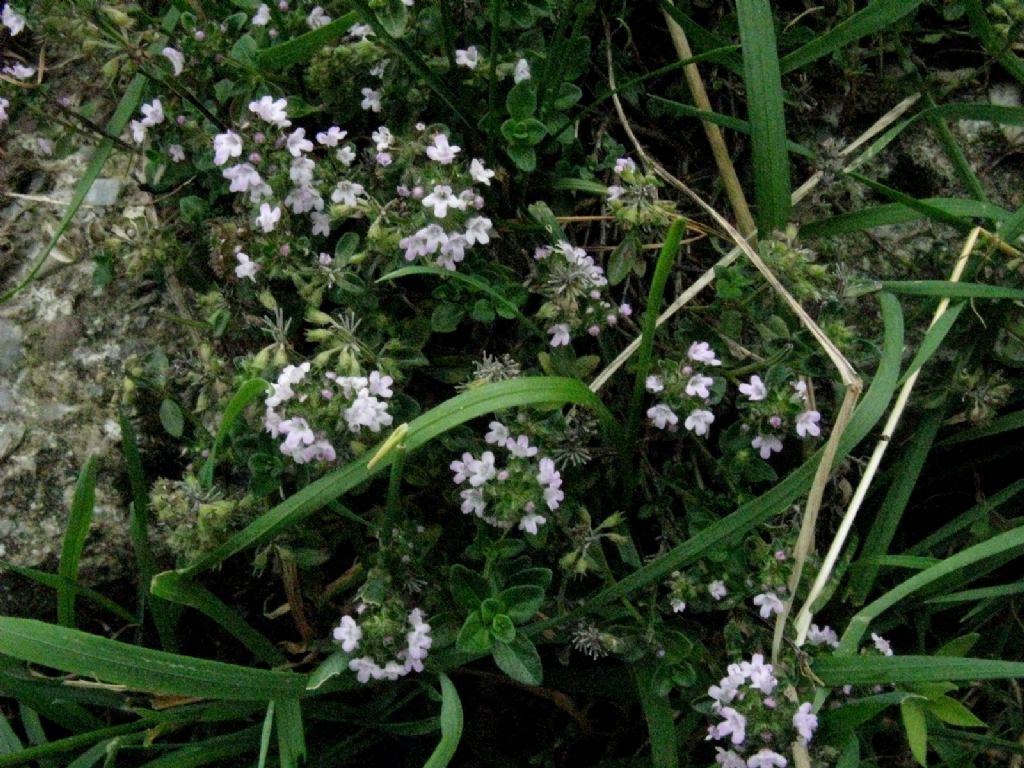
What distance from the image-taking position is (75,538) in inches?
93.0

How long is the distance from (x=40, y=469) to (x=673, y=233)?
1720 mm

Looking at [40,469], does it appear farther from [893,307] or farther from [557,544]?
[893,307]

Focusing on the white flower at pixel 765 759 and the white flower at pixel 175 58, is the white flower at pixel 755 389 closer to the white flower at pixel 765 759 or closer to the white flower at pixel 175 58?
the white flower at pixel 765 759

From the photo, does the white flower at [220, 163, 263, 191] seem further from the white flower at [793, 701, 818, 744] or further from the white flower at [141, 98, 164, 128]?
the white flower at [793, 701, 818, 744]

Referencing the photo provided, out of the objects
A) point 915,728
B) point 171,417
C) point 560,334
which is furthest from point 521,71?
point 915,728

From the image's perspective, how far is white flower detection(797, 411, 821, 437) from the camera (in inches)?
89.7

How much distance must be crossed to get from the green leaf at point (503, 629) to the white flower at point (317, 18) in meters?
1.51

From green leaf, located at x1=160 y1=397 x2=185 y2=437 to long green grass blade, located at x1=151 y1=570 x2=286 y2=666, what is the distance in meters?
0.38

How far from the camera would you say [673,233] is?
209 cm

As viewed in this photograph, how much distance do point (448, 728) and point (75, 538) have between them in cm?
98

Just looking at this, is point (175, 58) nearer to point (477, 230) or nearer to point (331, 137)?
point (331, 137)

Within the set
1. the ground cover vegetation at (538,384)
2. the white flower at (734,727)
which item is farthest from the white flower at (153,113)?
the white flower at (734,727)

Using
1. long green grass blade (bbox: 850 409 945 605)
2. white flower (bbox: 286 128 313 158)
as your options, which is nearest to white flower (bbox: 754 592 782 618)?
long green grass blade (bbox: 850 409 945 605)

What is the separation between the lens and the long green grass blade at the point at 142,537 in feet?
7.86
